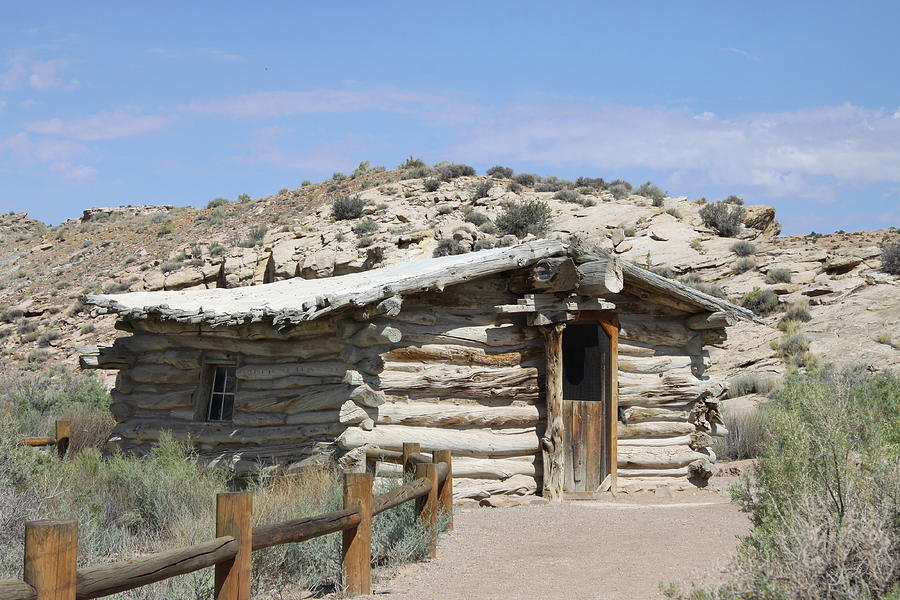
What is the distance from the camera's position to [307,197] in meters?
41.9

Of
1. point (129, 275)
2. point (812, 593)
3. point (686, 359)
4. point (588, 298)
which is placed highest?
point (129, 275)

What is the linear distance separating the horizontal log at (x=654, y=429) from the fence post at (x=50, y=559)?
8.95 m

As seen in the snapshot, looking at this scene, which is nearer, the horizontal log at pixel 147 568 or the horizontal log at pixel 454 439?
the horizontal log at pixel 147 568

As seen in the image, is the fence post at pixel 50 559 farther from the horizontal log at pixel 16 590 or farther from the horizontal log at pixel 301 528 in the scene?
the horizontal log at pixel 301 528

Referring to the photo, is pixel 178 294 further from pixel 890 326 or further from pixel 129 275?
pixel 129 275

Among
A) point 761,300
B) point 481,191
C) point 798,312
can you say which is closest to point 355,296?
point 798,312

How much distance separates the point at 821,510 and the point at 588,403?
20.6 feet

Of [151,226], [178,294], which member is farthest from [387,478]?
[151,226]

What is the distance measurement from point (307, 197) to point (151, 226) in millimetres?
9538

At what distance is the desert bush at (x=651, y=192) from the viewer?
3512cm

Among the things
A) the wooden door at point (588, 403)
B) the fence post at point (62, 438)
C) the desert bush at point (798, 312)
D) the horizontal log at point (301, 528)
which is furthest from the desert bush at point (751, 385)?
the horizontal log at point (301, 528)

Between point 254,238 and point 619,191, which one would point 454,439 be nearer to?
point 254,238

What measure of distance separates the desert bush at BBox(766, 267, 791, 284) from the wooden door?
1604 cm

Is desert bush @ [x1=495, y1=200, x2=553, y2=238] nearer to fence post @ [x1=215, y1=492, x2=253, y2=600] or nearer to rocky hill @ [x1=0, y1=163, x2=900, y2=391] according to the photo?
rocky hill @ [x1=0, y1=163, x2=900, y2=391]
